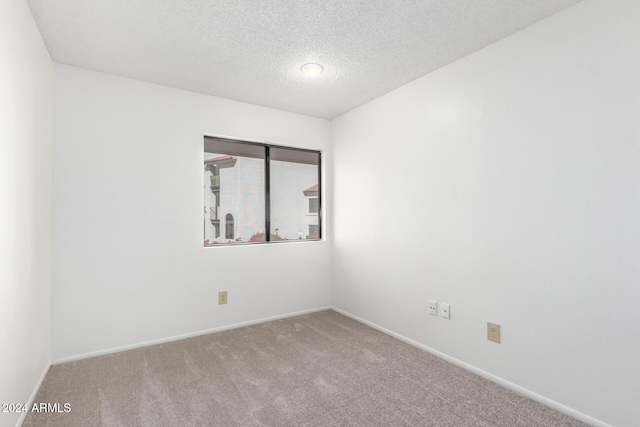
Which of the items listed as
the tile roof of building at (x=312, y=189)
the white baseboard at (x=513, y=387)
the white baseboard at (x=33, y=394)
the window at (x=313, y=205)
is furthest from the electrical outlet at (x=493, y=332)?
the white baseboard at (x=33, y=394)

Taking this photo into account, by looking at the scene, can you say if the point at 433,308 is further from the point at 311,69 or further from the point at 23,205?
the point at 23,205

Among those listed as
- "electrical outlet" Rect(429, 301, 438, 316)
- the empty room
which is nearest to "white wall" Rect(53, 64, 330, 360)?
the empty room

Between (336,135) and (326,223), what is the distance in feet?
3.39

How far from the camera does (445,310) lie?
2465 mm

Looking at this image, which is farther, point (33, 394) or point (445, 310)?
point (445, 310)

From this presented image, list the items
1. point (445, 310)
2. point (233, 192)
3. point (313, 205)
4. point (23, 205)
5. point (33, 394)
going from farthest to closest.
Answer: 1. point (313, 205)
2. point (233, 192)
3. point (445, 310)
4. point (33, 394)
5. point (23, 205)

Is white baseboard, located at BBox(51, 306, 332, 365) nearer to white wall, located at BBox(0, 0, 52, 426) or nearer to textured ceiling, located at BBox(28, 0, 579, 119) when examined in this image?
white wall, located at BBox(0, 0, 52, 426)

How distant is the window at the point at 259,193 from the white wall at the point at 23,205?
1.24m

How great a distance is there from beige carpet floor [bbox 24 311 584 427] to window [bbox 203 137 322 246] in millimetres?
1109

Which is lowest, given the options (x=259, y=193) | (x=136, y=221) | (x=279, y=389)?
(x=279, y=389)

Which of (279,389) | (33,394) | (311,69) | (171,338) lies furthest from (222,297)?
(311,69)

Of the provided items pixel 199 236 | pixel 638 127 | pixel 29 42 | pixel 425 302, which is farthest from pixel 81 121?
pixel 638 127

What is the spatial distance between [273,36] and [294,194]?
6.21ft

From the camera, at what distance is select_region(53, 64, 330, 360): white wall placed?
2439mm
